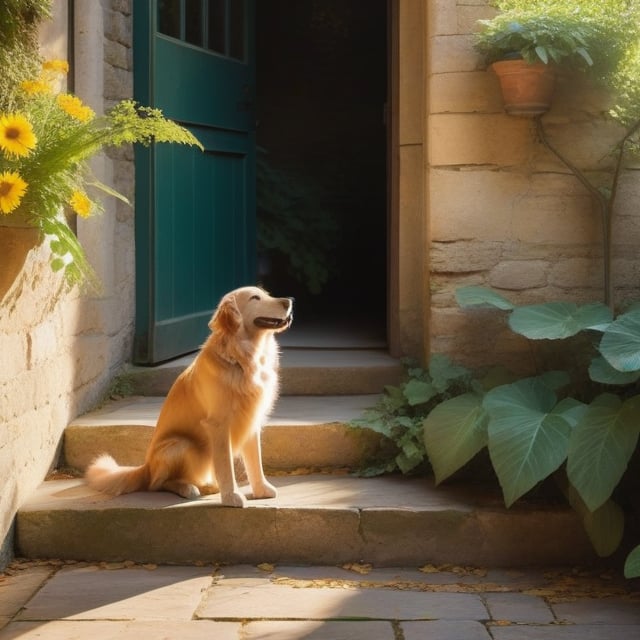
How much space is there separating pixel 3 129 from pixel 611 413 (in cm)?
220

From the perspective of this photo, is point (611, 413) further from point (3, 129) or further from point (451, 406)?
point (3, 129)

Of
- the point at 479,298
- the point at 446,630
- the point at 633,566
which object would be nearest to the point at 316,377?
the point at 479,298

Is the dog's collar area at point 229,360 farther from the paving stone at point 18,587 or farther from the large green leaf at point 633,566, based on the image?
the large green leaf at point 633,566

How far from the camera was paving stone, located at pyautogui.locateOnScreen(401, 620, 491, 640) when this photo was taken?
3.19 metres

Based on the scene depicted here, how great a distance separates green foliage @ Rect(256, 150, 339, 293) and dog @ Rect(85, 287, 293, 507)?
10.9ft

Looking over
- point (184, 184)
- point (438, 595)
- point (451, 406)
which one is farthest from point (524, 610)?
point (184, 184)

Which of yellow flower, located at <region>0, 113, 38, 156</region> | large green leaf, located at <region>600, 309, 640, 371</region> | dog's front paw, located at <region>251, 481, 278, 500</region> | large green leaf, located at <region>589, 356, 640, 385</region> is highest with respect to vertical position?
yellow flower, located at <region>0, 113, 38, 156</region>

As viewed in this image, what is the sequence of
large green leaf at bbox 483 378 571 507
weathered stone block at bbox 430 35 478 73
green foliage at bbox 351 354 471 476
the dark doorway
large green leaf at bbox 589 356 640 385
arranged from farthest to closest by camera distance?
1. the dark doorway
2. weathered stone block at bbox 430 35 478 73
3. green foliage at bbox 351 354 471 476
4. large green leaf at bbox 589 356 640 385
5. large green leaf at bbox 483 378 571 507

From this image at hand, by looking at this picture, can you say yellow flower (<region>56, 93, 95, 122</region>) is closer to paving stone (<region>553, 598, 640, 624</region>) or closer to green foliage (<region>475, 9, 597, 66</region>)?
green foliage (<region>475, 9, 597, 66</region>)

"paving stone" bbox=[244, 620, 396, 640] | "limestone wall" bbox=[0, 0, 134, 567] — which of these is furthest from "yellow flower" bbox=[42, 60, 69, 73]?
"paving stone" bbox=[244, 620, 396, 640]

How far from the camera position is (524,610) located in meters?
3.44

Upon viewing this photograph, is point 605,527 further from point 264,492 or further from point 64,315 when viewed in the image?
point 64,315

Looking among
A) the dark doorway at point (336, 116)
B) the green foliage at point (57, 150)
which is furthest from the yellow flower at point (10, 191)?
the dark doorway at point (336, 116)

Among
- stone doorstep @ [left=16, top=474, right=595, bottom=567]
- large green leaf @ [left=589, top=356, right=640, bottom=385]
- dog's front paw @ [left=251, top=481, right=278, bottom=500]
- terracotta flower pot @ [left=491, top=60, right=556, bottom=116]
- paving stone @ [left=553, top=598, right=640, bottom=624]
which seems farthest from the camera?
terracotta flower pot @ [left=491, top=60, right=556, bottom=116]
